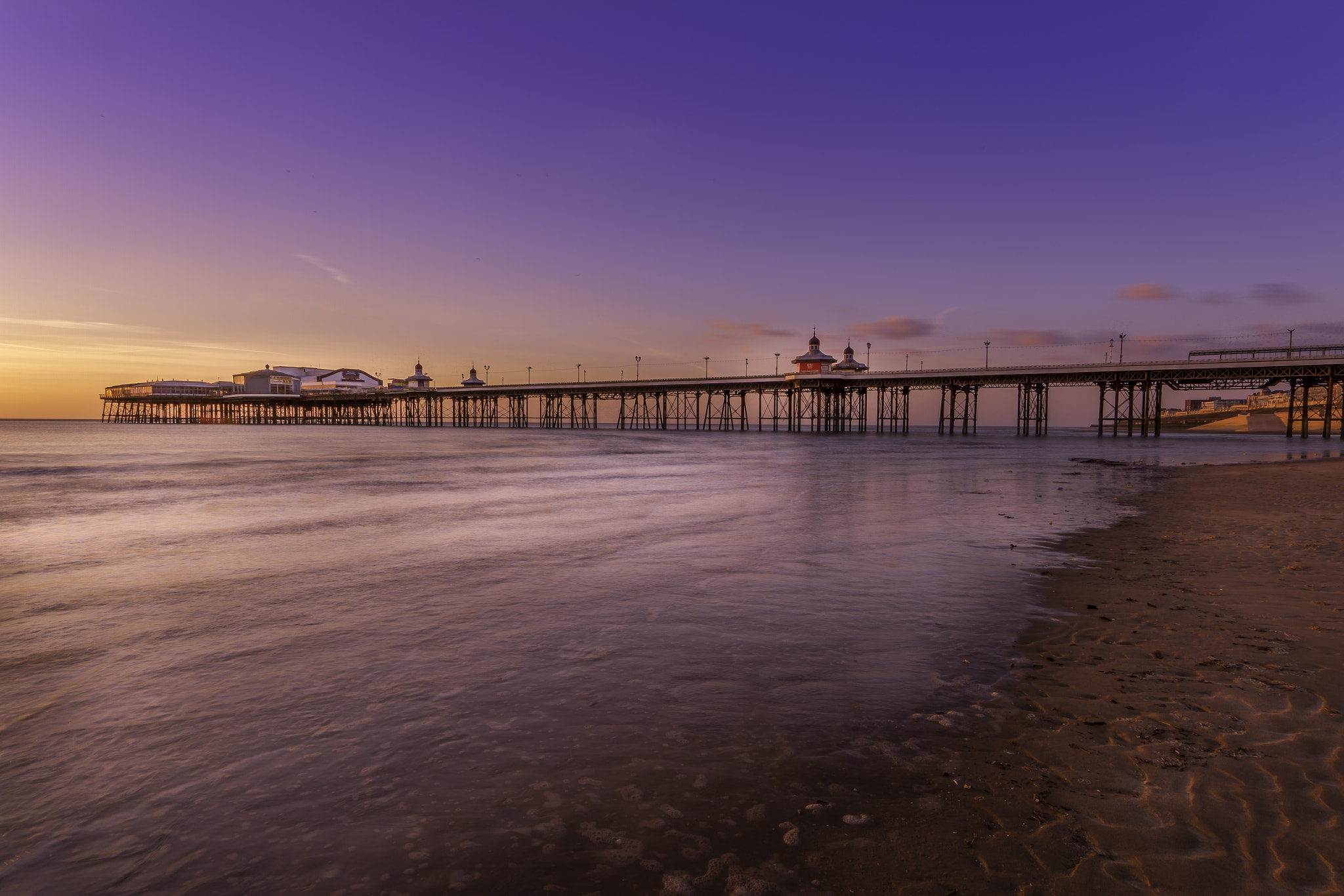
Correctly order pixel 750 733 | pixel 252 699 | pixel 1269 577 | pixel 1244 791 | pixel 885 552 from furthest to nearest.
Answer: pixel 885 552, pixel 1269 577, pixel 252 699, pixel 750 733, pixel 1244 791

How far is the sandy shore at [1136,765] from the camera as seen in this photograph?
8.57 feet

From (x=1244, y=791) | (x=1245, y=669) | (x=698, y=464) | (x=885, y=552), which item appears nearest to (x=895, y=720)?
(x=1244, y=791)

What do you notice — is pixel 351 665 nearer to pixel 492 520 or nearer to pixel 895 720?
pixel 895 720

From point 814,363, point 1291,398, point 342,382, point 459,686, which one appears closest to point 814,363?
point 814,363

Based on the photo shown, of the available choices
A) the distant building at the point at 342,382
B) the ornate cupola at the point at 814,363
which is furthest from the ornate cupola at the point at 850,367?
the distant building at the point at 342,382

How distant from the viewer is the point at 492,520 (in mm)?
13656

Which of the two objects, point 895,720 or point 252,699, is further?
point 252,699

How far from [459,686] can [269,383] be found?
Result: 197280 mm

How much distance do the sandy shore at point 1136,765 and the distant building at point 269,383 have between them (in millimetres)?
192486

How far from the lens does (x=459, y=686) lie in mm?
4668

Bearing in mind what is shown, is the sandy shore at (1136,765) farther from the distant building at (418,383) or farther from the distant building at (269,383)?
the distant building at (269,383)

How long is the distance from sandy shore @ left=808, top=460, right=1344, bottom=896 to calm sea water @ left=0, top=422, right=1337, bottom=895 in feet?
1.37

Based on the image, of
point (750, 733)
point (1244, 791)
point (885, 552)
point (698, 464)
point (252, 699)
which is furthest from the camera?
point (698, 464)

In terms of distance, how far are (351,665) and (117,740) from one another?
146 cm
